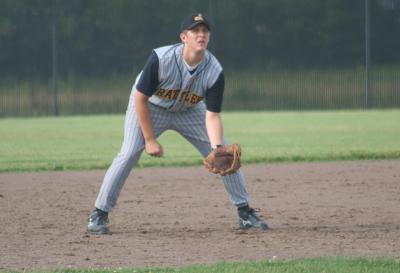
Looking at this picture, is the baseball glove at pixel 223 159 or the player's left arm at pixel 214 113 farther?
the player's left arm at pixel 214 113

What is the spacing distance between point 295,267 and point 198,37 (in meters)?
1.81

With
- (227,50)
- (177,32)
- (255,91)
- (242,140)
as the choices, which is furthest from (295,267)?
(177,32)

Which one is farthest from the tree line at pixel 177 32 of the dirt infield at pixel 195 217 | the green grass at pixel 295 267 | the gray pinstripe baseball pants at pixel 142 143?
the green grass at pixel 295 267

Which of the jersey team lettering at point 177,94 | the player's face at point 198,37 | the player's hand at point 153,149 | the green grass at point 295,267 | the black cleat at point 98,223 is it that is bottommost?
the black cleat at point 98,223

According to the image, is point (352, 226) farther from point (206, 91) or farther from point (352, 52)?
point (352, 52)

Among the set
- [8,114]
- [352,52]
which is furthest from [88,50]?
[352,52]

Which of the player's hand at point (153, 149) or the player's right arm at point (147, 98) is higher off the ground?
the player's right arm at point (147, 98)

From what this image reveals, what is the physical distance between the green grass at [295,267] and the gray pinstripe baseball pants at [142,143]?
1.61 m

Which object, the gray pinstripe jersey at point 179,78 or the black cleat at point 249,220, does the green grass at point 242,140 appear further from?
the gray pinstripe jersey at point 179,78

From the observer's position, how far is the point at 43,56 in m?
25.2

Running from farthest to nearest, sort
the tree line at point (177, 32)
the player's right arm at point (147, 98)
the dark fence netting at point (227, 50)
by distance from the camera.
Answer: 1. the tree line at point (177, 32)
2. the dark fence netting at point (227, 50)
3. the player's right arm at point (147, 98)

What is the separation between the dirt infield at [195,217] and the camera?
5.71 meters

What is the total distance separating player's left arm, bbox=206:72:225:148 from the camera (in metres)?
6.41

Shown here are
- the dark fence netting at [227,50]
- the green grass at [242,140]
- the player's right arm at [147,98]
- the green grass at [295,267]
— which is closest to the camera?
the green grass at [295,267]
